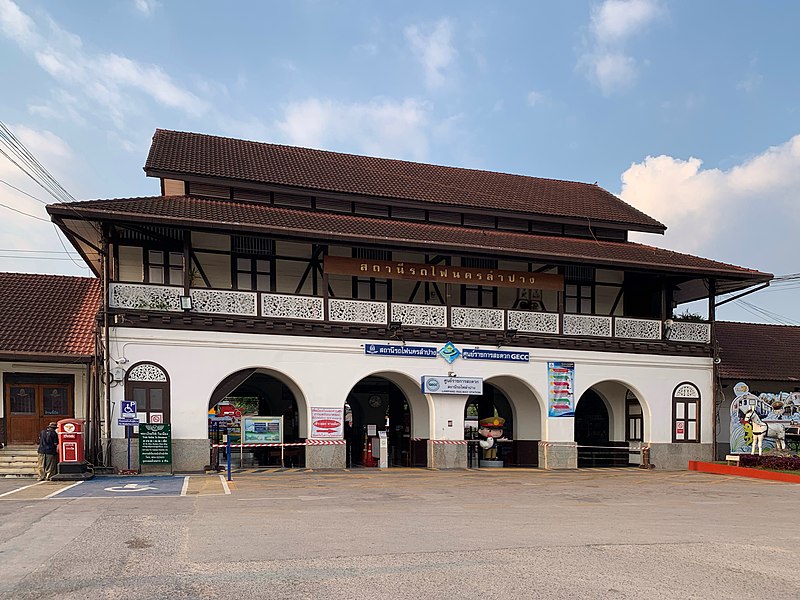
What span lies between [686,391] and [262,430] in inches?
521

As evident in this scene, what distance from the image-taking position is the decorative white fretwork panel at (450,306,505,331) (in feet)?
68.6

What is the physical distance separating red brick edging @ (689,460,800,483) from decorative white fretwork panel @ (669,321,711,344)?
12.5ft

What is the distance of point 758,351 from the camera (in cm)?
2645

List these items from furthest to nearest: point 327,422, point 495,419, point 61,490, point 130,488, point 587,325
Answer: point 495,419 → point 587,325 → point 327,422 → point 130,488 → point 61,490

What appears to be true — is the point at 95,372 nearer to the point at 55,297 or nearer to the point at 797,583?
the point at 55,297

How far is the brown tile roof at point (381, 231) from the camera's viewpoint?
1770 centimetres

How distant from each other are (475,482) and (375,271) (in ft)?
20.8

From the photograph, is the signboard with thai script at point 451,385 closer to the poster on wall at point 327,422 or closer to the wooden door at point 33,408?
the poster on wall at point 327,422

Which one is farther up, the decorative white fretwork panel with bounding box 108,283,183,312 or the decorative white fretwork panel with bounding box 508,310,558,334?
the decorative white fretwork panel with bounding box 108,283,183,312

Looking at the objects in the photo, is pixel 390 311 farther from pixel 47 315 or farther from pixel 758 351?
pixel 758 351

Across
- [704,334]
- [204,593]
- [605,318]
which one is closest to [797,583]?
[204,593]

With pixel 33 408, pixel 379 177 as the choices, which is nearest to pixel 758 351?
pixel 379 177

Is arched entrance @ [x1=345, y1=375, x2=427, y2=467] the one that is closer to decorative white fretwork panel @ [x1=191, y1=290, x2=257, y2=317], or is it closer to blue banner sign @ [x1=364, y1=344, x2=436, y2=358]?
blue banner sign @ [x1=364, y1=344, x2=436, y2=358]

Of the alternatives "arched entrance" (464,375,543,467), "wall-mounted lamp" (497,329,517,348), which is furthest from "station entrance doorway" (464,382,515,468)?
"wall-mounted lamp" (497,329,517,348)
